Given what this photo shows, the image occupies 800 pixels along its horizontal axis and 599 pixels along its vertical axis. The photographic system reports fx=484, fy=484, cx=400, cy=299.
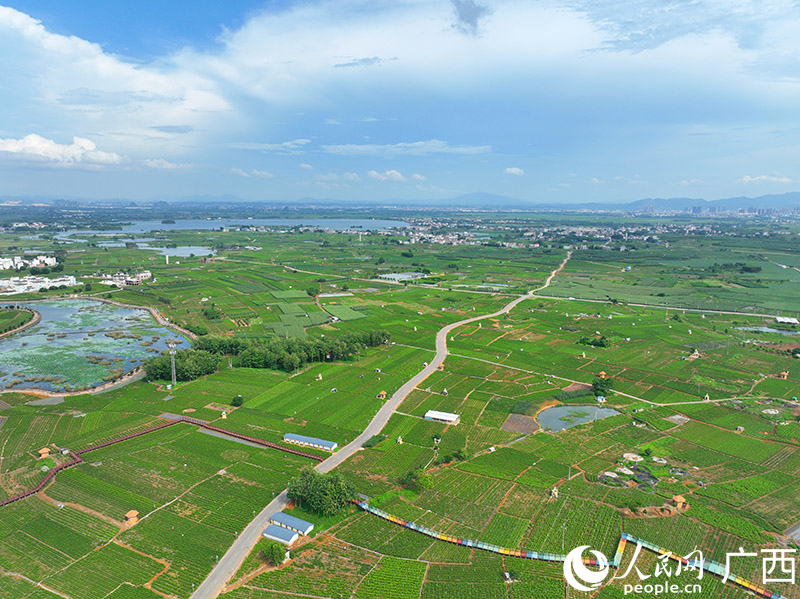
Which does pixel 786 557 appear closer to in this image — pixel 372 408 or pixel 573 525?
pixel 573 525

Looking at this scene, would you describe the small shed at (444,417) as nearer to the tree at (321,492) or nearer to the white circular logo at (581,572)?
the tree at (321,492)

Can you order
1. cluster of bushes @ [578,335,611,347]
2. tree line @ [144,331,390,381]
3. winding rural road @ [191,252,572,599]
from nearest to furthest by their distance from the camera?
winding rural road @ [191,252,572,599] < tree line @ [144,331,390,381] < cluster of bushes @ [578,335,611,347]

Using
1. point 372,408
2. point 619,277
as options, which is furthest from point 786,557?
point 619,277

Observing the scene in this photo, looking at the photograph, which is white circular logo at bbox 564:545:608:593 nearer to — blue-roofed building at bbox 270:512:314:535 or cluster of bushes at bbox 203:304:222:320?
blue-roofed building at bbox 270:512:314:535

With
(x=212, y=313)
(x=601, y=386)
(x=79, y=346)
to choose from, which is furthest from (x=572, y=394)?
(x=79, y=346)

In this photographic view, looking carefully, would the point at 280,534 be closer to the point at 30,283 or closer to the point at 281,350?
the point at 281,350

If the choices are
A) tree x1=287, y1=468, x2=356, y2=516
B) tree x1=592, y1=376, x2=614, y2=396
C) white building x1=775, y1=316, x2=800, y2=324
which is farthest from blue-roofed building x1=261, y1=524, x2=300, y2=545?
white building x1=775, y1=316, x2=800, y2=324
